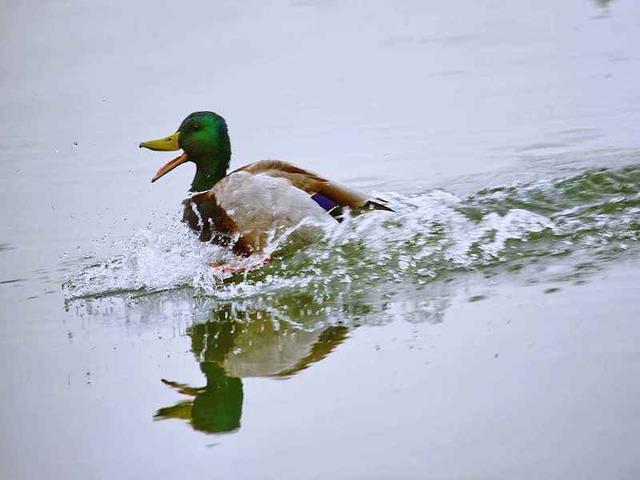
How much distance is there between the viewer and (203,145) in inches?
290

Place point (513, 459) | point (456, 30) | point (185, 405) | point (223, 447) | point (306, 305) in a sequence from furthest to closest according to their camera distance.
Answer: point (456, 30) < point (306, 305) < point (185, 405) < point (223, 447) < point (513, 459)

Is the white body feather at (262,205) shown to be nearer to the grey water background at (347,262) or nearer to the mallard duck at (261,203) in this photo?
the mallard duck at (261,203)

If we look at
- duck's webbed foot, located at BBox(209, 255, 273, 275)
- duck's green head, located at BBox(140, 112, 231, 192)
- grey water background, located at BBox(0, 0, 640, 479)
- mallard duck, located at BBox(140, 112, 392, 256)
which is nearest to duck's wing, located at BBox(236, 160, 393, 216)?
mallard duck, located at BBox(140, 112, 392, 256)

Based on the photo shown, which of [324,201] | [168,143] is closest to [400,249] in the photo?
[324,201]

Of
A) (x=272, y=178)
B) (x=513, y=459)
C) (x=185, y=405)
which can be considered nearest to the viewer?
(x=513, y=459)

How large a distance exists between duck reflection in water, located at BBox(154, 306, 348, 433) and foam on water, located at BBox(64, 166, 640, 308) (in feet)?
1.27

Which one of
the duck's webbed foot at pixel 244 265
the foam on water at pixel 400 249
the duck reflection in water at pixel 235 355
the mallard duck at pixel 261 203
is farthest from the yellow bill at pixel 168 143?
the duck reflection in water at pixel 235 355

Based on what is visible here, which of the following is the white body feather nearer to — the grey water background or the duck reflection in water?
the grey water background

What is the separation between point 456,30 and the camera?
12297 mm

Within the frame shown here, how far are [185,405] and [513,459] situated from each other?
140cm

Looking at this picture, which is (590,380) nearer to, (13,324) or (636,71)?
(13,324)

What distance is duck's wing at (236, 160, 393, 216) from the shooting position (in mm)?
7070

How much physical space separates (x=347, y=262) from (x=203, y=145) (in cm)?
115

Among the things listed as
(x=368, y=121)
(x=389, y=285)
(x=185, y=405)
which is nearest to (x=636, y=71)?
(x=368, y=121)
